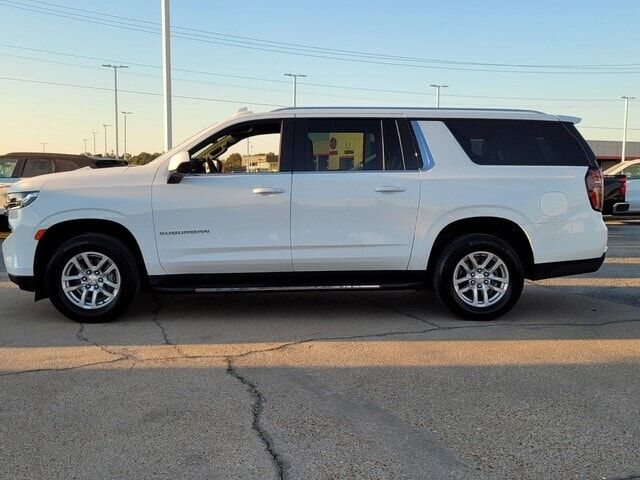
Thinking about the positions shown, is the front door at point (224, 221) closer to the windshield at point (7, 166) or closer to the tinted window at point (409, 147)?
the tinted window at point (409, 147)

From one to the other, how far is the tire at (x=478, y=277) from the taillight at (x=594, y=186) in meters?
0.93

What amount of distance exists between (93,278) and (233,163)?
175 centimetres

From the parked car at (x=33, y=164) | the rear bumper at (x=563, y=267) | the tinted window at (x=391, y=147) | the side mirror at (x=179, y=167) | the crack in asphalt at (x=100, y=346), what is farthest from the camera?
the parked car at (x=33, y=164)

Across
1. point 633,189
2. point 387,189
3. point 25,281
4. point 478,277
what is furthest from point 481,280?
point 633,189

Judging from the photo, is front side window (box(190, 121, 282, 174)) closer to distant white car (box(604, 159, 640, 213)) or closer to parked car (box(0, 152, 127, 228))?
parked car (box(0, 152, 127, 228))

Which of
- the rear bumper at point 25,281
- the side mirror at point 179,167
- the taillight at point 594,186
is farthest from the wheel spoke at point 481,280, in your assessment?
the rear bumper at point 25,281

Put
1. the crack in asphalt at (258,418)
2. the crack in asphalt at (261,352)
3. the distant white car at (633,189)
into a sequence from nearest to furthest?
the crack in asphalt at (258,418) → the crack in asphalt at (261,352) → the distant white car at (633,189)

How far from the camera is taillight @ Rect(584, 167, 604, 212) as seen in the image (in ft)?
19.8

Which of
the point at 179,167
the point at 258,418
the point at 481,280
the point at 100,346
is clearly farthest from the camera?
the point at 481,280

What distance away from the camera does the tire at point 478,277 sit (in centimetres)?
599

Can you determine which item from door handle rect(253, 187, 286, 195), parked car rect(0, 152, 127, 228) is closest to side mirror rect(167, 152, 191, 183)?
door handle rect(253, 187, 286, 195)

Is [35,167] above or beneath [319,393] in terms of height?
above

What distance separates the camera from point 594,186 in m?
6.05

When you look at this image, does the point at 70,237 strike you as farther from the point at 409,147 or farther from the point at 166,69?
the point at 166,69
